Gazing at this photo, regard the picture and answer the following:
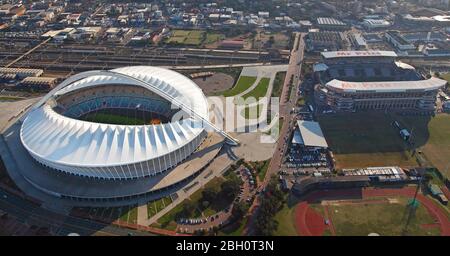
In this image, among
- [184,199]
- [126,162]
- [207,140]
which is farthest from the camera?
[207,140]

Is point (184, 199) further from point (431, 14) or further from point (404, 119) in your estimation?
point (431, 14)

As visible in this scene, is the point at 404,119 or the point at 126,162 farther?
the point at 404,119

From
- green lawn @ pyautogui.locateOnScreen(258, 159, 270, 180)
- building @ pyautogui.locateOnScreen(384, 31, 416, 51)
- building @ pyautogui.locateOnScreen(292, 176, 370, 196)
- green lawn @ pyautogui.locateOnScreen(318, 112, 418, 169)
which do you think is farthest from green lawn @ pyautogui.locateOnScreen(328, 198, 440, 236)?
building @ pyautogui.locateOnScreen(384, 31, 416, 51)

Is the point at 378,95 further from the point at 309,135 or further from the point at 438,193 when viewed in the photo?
the point at 438,193

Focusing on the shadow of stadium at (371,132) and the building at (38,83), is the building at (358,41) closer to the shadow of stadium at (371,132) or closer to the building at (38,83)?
the shadow of stadium at (371,132)

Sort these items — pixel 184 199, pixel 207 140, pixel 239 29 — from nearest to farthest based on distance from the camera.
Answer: pixel 184 199 → pixel 207 140 → pixel 239 29

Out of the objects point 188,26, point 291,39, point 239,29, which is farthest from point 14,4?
point 291,39

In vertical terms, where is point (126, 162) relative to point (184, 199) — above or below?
above
